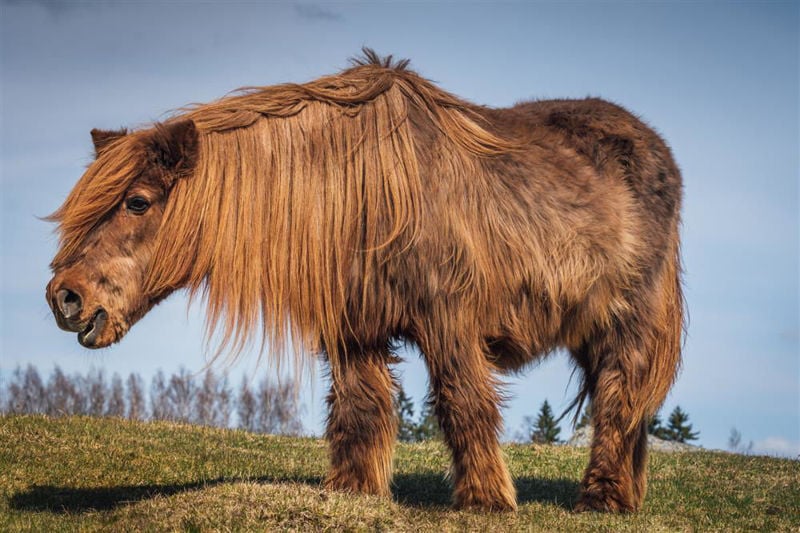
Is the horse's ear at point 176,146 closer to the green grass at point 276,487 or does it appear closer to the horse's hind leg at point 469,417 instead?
the horse's hind leg at point 469,417

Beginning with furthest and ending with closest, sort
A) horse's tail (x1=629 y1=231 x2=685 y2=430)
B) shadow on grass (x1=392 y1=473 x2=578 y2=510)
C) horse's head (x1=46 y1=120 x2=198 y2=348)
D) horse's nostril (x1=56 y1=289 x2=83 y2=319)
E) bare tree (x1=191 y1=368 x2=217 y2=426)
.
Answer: bare tree (x1=191 y1=368 x2=217 y2=426)
shadow on grass (x1=392 y1=473 x2=578 y2=510)
horse's tail (x1=629 y1=231 x2=685 y2=430)
horse's head (x1=46 y1=120 x2=198 y2=348)
horse's nostril (x1=56 y1=289 x2=83 y2=319)

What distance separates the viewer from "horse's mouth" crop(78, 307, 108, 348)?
6.82 meters

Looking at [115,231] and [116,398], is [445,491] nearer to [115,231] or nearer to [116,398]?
[115,231]

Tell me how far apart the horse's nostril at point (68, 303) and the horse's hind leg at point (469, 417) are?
2.50 meters

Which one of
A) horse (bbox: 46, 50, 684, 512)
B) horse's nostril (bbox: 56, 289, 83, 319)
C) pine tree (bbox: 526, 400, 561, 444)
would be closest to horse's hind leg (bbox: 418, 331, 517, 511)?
horse (bbox: 46, 50, 684, 512)

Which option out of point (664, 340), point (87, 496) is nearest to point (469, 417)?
point (664, 340)

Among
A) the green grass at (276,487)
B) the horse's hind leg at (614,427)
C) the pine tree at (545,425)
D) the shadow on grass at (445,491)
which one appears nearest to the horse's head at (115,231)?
the green grass at (276,487)

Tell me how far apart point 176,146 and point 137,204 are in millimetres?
510

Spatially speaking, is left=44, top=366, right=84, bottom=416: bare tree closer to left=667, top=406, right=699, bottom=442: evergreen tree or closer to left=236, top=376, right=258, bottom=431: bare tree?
left=236, top=376, right=258, bottom=431: bare tree

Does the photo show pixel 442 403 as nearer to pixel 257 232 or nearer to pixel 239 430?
pixel 257 232

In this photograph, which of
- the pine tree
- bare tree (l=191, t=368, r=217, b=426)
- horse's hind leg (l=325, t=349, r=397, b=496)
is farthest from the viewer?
bare tree (l=191, t=368, r=217, b=426)

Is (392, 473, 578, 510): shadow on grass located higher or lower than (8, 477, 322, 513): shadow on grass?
higher

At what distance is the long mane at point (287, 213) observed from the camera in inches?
283

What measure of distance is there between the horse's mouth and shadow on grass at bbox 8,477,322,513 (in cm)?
178
